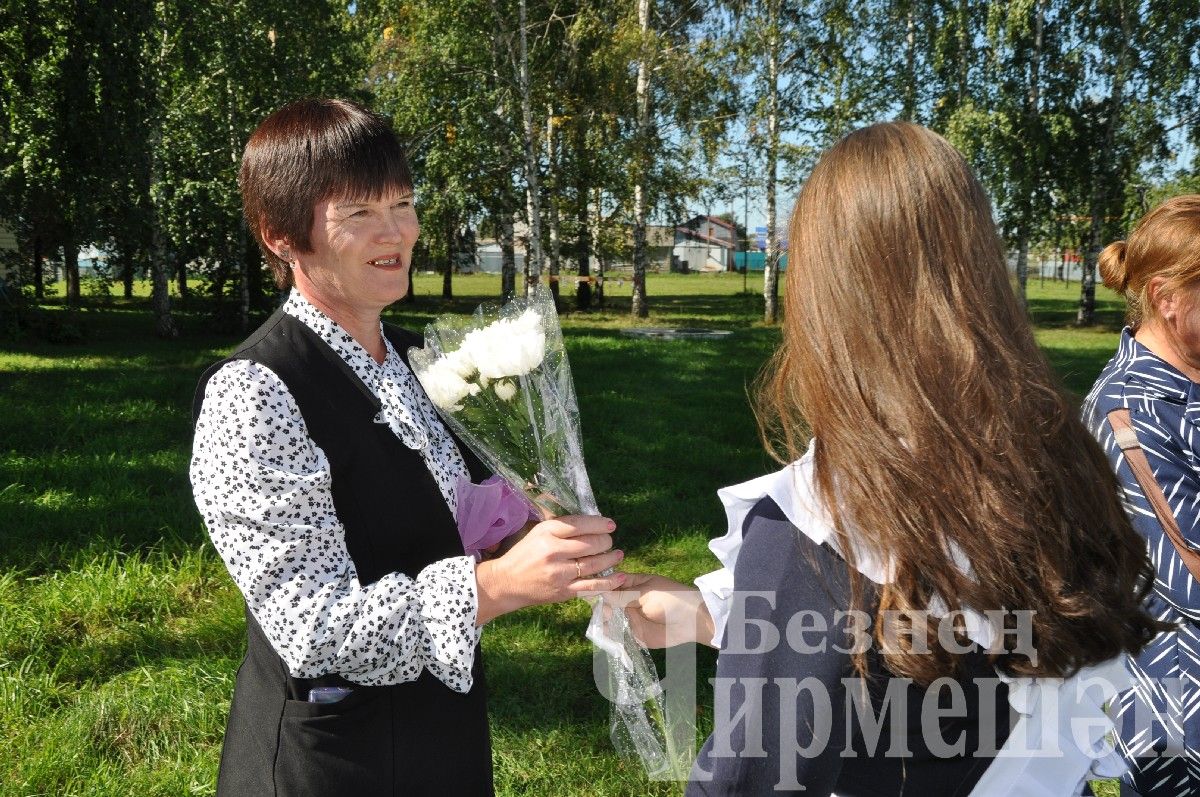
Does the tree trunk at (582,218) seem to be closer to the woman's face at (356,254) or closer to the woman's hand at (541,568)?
the woman's face at (356,254)

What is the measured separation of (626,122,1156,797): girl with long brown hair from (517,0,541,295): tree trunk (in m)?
18.0

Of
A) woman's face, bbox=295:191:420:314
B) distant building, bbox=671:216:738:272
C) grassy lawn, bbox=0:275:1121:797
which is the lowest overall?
grassy lawn, bbox=0:275:1121:797

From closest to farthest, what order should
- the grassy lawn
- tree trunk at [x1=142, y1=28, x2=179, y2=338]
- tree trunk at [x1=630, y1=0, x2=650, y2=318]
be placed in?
the grassy lawn, tree trunk at [x1=142, y1=28, x2=179, y2=338], tree trunk at [x1=630, y1=0, x2=650, y2=318]

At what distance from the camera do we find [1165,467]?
2.28m

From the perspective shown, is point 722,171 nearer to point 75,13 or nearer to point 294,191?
point 75,13

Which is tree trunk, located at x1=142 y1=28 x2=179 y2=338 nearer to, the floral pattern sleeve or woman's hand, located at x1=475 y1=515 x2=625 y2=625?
the floral pattern sleeve

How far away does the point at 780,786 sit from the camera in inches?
50.1

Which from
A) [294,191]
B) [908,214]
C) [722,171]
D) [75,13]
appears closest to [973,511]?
[908,214]

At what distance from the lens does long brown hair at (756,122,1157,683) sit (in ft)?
4.12

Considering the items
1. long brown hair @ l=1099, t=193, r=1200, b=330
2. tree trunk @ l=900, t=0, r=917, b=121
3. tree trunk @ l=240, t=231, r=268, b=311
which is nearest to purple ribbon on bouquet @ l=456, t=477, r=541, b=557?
long brown hair @ l=1099, t=193, r=1200, b=330

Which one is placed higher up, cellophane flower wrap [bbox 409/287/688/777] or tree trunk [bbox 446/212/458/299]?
tree trunk [bbox 446/212/458/299]

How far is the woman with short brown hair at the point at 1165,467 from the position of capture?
7.36 feet

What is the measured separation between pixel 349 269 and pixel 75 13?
10.2 meters

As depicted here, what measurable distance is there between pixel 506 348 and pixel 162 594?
360 centimetres
